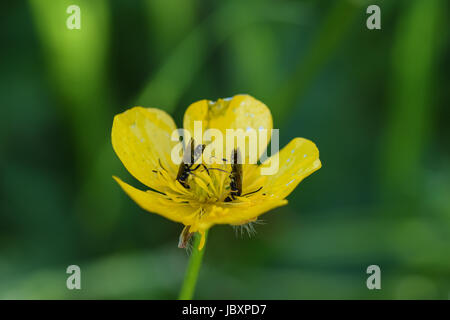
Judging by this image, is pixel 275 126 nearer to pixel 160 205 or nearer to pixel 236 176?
pixel 236 176

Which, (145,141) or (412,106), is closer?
(145,141)

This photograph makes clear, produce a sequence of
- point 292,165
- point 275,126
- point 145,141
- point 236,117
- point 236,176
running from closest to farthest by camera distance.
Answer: point 236,176 < point 292,165 < point 145,141 < point 236,117 < point 275,126

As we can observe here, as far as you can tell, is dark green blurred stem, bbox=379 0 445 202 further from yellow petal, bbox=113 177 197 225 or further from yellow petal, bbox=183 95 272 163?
yellow petal, bbox=113 177 197 225

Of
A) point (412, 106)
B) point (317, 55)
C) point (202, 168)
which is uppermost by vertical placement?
point (317, 55)

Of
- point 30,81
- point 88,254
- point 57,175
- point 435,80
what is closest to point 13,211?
point 57,175

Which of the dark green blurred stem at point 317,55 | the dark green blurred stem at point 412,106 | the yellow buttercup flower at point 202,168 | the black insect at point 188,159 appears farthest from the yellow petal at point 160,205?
the dark green blurred stem at point 412,106

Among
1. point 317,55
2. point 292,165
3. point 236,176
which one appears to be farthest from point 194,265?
point 317,55

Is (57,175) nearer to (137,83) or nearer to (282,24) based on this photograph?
(137,83)
